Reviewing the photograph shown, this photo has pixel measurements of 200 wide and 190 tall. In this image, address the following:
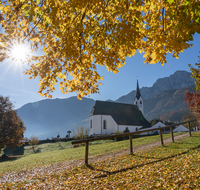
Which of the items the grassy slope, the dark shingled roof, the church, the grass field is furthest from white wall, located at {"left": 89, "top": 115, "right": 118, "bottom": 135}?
the grass field

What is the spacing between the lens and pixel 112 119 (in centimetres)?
4578

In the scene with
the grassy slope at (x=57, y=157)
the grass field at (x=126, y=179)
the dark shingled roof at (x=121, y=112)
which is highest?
the dark shingled roof at (x=121, y=112)

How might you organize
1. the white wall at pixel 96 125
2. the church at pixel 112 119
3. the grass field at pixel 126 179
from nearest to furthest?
the grass field at pixel 126 179 → the white wall at pixel 96 125 → the church at pixel 112 119

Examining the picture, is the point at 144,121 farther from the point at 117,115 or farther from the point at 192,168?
the point at 192,168

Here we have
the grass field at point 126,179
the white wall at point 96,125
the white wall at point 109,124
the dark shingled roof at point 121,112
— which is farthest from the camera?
the dark shingled roof at point 121,112

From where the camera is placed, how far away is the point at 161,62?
6398 millimetres

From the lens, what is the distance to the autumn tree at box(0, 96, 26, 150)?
79.9 feet

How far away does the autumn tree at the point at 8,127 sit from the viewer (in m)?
24.4

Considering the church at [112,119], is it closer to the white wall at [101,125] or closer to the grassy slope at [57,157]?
the white wall at [101,125]

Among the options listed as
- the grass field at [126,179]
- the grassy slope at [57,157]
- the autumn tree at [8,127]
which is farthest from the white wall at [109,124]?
the grass field at [126,179]

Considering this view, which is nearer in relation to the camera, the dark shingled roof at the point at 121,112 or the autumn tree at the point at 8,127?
the autumn tree at the point at 8,127

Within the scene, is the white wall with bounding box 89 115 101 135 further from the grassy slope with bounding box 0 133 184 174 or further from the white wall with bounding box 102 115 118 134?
the grassy slope with bounding box 0 133 184 174

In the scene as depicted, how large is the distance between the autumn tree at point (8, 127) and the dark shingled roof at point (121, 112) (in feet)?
73.0

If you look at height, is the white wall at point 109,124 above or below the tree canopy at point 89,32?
below
